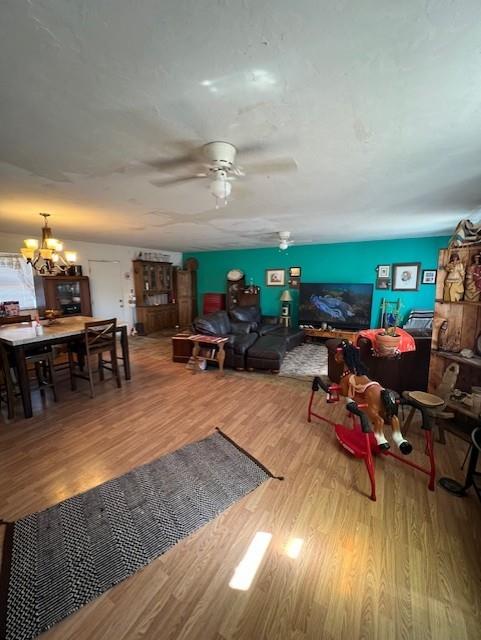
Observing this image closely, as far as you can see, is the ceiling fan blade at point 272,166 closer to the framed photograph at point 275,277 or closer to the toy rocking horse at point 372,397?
the toy rocking horse at point 372,397

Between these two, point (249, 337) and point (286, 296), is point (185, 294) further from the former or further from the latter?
point (249, 337)

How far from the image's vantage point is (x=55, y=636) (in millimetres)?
1104

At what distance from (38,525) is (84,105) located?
2.35 metres

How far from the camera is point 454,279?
2396 millimetres

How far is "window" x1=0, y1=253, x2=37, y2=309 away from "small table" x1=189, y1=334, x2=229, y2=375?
326 cm

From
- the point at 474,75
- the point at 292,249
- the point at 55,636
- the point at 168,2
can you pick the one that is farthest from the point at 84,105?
the point at 292,249

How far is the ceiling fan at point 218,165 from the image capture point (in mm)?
1505

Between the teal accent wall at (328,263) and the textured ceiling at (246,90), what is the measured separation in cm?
337

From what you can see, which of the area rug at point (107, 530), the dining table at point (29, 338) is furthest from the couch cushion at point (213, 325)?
the area rug at point (107, 530)

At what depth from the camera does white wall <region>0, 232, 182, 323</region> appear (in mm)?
4629

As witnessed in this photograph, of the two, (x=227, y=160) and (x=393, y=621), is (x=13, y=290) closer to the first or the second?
(x=227, y=160)

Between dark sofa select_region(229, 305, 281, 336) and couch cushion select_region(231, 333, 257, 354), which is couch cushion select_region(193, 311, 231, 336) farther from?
dark sofa select_region(229, 305, 281, 336)

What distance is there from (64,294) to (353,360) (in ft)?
18.4

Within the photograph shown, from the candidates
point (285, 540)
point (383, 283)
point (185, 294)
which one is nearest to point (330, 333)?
point (383, 283)
